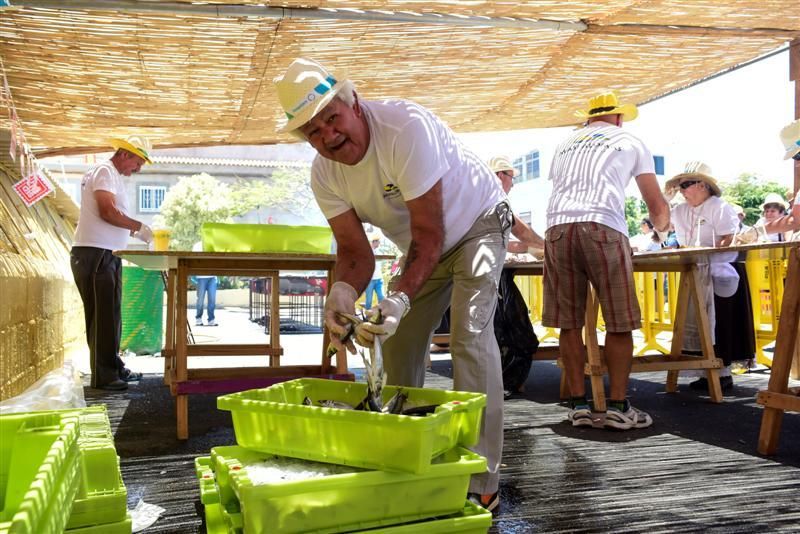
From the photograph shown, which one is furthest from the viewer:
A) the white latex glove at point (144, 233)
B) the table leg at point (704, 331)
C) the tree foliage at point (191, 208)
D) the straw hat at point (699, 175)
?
the tree foliage at point (191, 208)

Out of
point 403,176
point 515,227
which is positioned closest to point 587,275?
point 515,227

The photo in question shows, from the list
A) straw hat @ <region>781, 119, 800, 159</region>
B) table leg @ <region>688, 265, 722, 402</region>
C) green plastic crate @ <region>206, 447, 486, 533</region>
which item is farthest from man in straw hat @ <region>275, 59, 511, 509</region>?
straw hat @ <region>781, 119, 800, 159</region>

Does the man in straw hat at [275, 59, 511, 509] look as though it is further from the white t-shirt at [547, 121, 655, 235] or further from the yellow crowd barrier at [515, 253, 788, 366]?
the yellow crowd barrier at [515, 253, 788, 366]

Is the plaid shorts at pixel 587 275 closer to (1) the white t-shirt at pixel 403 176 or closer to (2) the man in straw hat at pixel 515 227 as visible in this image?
(2) the man in straw hat at pixel 515 227

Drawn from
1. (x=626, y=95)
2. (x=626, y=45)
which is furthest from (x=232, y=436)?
(x=626, y=95)

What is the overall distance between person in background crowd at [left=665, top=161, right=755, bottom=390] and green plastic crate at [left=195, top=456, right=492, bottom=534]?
4.08 m

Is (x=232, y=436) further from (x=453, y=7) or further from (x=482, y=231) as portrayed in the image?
(x=453, y=7)

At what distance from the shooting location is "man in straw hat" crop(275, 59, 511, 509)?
2215 millimetres

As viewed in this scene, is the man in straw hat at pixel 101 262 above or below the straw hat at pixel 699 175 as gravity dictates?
below

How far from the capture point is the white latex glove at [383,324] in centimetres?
192

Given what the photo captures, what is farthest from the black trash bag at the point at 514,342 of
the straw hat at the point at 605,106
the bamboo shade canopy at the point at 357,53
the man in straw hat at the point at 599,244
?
the bamboo shade canopy at the point at 357,53

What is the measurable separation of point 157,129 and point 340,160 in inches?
198

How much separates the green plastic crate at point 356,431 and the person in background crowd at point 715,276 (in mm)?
3967

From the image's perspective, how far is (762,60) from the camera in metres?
5.72
